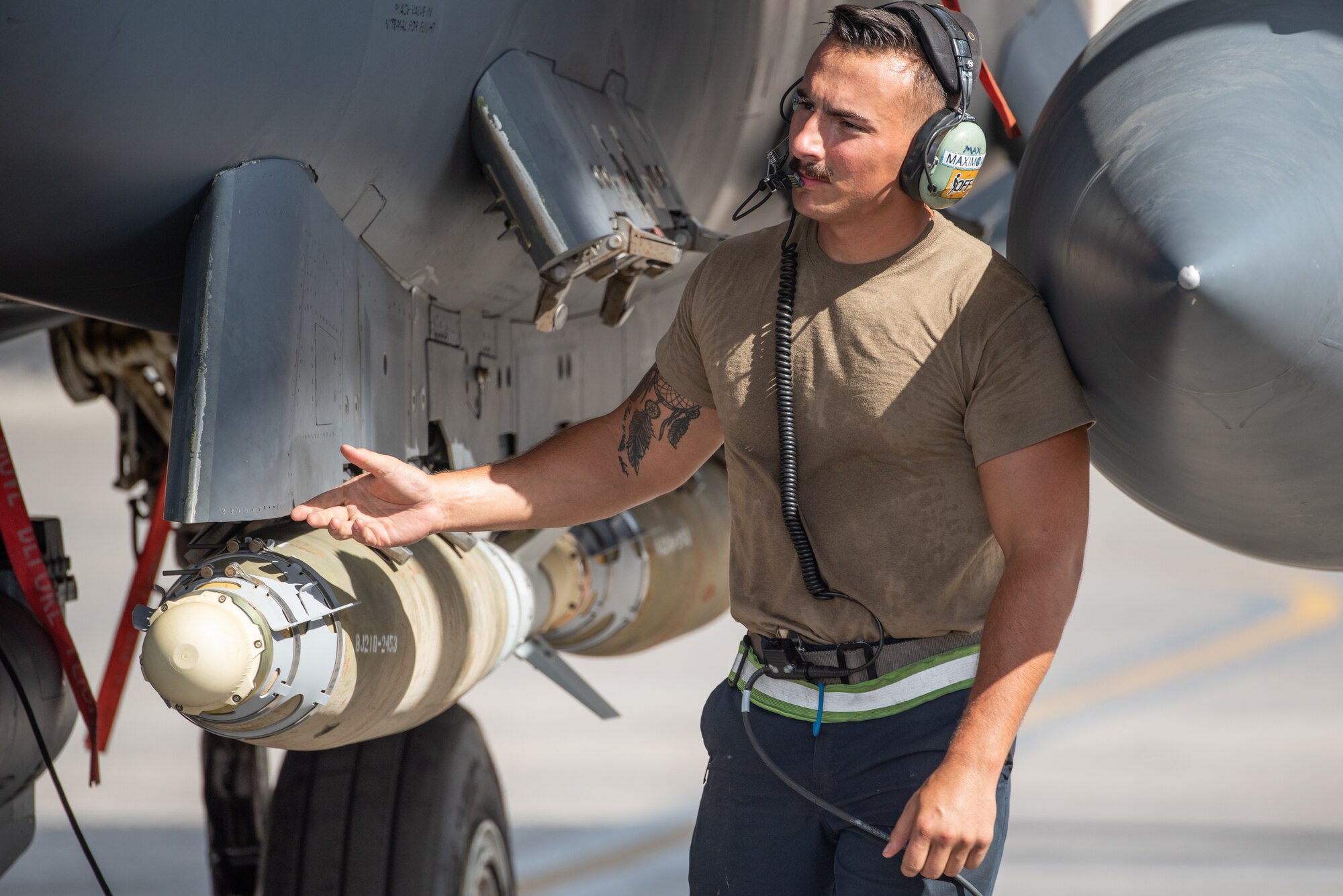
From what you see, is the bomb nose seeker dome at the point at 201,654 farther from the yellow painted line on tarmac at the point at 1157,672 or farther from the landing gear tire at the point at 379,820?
the yellow painted line on tarmac at the point at 1157,672

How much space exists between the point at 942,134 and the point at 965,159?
4 cm

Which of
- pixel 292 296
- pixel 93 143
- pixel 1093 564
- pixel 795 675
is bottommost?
pixel 1093 564

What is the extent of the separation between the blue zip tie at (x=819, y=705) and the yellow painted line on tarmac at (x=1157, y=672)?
323 cm

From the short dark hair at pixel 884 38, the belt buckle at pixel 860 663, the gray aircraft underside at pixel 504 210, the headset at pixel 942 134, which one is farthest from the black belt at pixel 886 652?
the short dark hair at pixel 884 38

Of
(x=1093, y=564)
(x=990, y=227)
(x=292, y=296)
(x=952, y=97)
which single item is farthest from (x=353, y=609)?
(x=1093, y=564)

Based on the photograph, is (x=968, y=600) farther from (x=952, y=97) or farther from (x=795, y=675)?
(x=952, y=97)

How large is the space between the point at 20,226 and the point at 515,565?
135 cm

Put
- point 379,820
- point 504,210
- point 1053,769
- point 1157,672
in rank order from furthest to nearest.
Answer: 1. point 1157,672
2. point 1053,769
3. point 379,820
4. point 504,210

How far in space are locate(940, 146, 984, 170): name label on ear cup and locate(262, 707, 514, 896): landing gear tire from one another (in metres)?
2.02

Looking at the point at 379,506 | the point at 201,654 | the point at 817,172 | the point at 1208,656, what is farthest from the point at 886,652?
the point at 1208,656

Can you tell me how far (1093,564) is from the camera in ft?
41.4

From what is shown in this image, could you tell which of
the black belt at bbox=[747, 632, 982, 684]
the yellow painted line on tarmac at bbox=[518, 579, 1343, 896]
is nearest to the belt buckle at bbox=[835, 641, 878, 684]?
the black belt at bbox=[747, 632, 982, 684]

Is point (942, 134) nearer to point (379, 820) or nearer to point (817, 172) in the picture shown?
point (817, 172)

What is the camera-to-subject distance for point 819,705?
209cm
